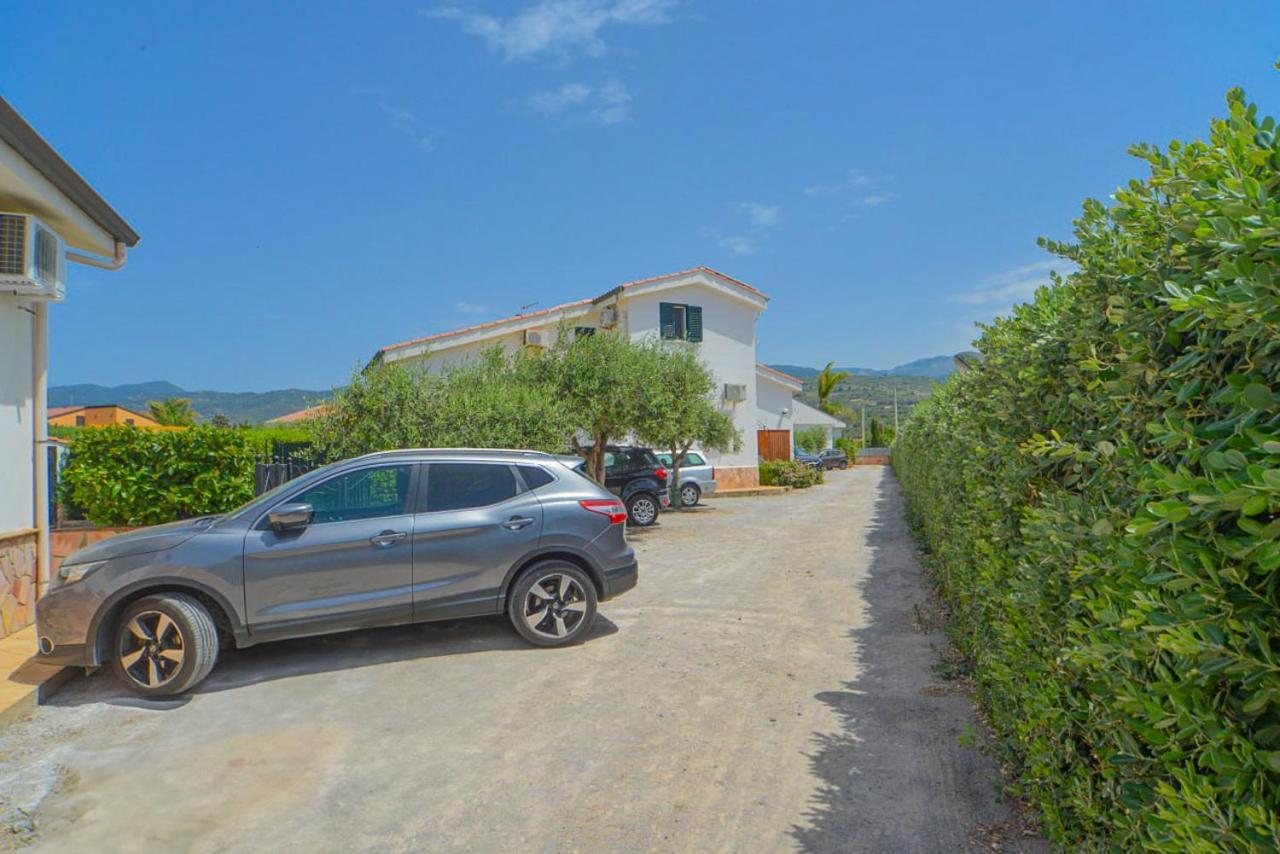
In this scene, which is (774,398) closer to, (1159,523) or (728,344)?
(728,344)

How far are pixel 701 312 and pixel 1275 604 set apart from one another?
24.8 m

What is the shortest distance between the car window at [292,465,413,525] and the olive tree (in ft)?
28.4

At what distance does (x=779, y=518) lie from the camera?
57.9ft

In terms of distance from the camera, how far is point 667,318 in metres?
24.9

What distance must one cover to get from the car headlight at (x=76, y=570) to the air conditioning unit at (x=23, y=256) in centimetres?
300

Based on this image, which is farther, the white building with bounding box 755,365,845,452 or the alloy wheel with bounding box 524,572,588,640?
the white building with bounding box 755,365,845,452

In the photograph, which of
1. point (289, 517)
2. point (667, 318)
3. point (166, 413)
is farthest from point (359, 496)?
point (166, 413)

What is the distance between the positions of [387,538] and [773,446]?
26.7m

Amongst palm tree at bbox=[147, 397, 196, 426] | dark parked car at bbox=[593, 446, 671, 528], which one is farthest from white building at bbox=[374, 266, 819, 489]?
palm tree at bbox=[147, 397, 196, 426]

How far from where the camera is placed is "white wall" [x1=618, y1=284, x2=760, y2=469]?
1000 inches

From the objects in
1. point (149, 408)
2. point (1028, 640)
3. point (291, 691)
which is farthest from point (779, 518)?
point (149, 408)

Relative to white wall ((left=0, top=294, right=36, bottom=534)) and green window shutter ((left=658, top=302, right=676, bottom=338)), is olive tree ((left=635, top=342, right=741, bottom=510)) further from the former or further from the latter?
white wall ((left=0, top=294, right=36, bottom=534))

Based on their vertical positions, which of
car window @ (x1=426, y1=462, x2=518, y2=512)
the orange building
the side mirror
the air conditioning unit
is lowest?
the side mirror

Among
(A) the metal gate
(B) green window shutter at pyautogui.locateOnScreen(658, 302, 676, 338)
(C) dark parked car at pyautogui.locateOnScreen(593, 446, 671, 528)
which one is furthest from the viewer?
(A) the metal gate
